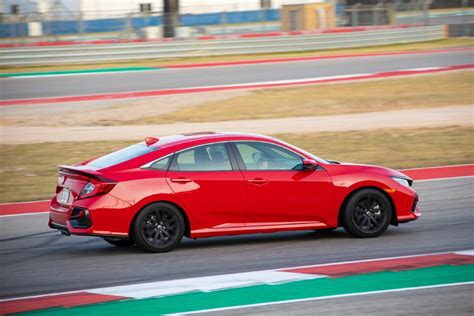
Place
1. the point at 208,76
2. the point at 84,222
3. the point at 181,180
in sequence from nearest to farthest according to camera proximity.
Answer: the point at 84,222, the point at 181,180, the point at 208,76

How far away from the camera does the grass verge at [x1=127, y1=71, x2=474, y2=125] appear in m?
22.7

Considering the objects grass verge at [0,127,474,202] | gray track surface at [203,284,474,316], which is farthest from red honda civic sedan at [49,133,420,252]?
grass verge at [0,127,474,202]

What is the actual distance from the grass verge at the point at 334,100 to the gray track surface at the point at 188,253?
1130cm

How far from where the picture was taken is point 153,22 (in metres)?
Result: 43.8

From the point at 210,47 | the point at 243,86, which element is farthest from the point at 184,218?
the point at 210,47

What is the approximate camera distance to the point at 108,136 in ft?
64.5

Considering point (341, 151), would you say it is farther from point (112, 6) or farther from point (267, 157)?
point (112, 6)

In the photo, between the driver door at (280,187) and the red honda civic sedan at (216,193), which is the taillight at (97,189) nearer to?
the red honda civic sedan at (216,193)

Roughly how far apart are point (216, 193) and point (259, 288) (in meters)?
1.85

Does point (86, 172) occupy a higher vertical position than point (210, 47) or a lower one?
lower

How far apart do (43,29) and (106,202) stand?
28369 millimetres

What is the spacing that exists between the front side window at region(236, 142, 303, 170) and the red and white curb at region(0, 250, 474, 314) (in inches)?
59.4

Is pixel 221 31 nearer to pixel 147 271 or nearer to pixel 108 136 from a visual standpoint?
pixel 108 136

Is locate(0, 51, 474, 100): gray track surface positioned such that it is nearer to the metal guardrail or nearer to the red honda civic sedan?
the metal guardrail
